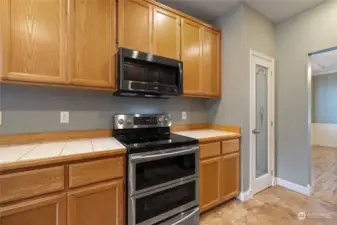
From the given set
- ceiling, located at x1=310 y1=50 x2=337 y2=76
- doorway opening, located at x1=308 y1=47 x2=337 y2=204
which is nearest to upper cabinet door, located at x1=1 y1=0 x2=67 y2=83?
ceiling, located at x1=310 y1=50 x2=337 y2=76

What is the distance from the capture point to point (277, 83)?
9.78 ft

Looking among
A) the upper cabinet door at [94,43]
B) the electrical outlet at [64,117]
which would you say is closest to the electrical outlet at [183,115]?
the upper cabinet door at [94,43]

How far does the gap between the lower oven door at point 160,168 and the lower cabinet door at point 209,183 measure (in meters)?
0.18

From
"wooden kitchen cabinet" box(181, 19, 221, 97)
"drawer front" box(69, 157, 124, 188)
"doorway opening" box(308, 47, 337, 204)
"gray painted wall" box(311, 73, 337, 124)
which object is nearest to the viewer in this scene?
"drawer front" box(69, 157, 124, 188)

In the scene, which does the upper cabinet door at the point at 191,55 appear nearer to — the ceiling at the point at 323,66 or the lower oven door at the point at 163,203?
the lower oven door at the point at 163,203

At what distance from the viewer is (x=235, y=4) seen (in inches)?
97.3

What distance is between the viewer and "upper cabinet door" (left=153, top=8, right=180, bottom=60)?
→ 211 centimetres

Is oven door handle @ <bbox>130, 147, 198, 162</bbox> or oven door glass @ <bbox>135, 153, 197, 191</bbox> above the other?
oven door handle @ <bbox>130, 147, 198, 162</bbox>

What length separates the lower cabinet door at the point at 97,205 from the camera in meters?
1.34

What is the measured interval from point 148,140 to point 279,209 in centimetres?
189

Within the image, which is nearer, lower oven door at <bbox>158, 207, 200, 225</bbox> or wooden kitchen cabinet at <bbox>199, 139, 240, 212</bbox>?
lower oven door at <bbox>158, 207, 200, 225</bbox>

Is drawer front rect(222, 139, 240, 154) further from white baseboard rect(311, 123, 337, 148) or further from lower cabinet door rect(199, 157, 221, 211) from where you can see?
white baseboard rect(311, 123, 337, 148)

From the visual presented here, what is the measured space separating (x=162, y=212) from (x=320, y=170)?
3720mm

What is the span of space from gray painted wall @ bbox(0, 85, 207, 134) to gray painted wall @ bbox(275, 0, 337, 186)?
82.1 inches
